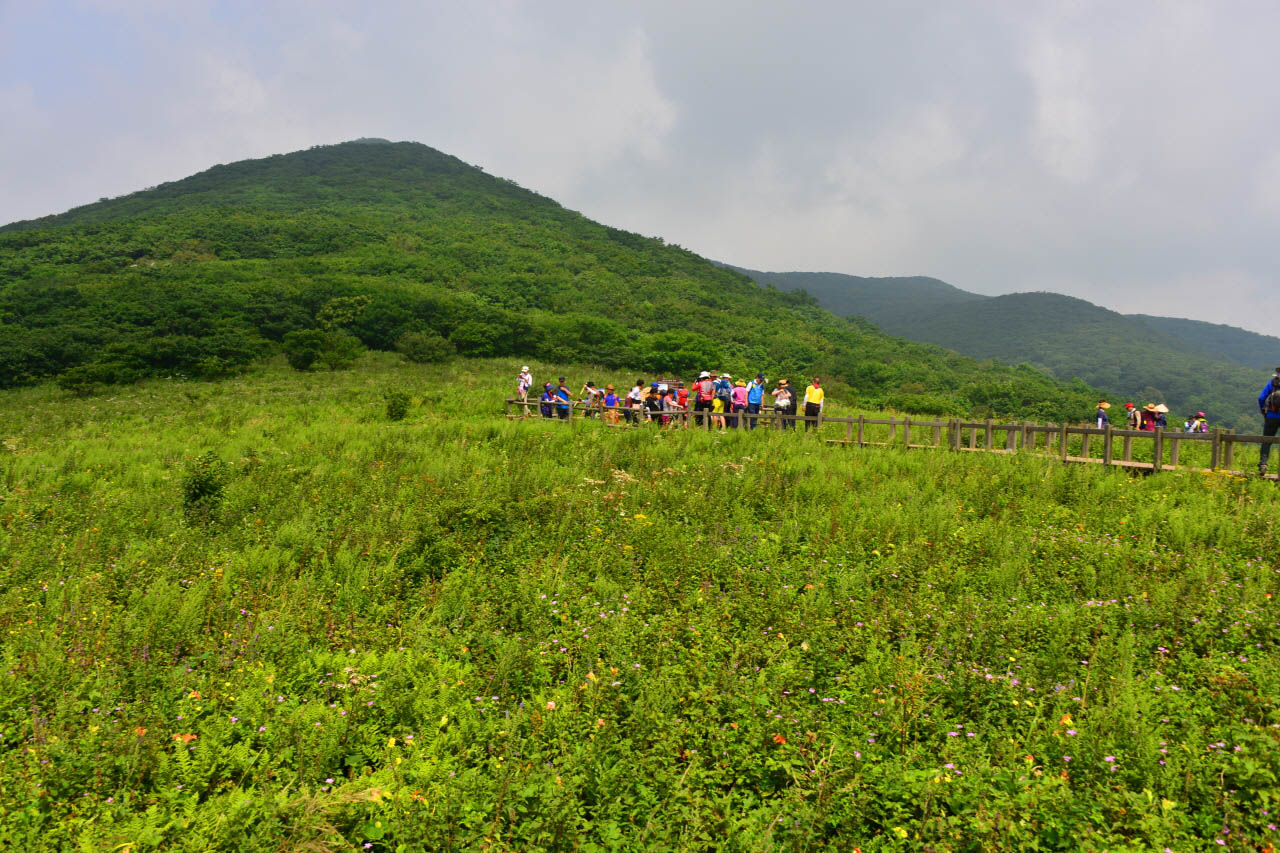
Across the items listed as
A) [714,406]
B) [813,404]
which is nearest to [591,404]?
[714,406]

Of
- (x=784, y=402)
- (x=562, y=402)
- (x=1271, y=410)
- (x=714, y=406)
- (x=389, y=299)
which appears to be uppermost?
(x=389, y=299)

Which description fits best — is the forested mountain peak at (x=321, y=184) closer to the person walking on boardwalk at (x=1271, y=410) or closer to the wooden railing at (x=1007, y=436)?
the wooden railing at (x=1007, y=436)

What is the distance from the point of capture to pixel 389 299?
4803 centimetres

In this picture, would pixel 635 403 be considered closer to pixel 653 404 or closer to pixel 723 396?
pixel 653 404

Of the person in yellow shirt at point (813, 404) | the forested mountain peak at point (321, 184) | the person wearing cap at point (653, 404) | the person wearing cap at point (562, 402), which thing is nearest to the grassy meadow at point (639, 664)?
the person in yellow shirt at point (813, 404)

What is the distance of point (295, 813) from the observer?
338cm

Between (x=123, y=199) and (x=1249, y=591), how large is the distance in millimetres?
142987

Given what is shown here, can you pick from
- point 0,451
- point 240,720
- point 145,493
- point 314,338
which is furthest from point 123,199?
point 240,720

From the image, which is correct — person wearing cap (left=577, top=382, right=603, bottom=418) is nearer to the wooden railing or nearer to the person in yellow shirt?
the wooden railing

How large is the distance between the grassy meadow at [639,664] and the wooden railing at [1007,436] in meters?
0.94

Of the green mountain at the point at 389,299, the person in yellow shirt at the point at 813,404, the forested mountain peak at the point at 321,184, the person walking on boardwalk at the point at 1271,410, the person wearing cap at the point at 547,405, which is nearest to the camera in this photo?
the person walking on boardwalk at the point at 1271,410

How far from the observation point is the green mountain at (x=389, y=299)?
123 feet

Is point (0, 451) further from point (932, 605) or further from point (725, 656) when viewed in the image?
point (932, 605)

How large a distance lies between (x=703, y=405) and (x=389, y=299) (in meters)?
38.4
